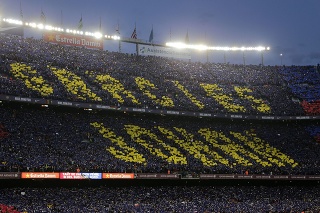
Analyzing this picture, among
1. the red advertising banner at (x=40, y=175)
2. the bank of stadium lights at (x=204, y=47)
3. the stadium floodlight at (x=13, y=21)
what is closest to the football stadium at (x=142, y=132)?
the red advertising banner at (x=40, y=175)

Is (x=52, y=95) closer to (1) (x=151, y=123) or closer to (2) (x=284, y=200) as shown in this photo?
(1) (x=151, y=123)

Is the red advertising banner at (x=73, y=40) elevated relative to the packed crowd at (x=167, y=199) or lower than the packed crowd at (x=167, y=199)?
elevated

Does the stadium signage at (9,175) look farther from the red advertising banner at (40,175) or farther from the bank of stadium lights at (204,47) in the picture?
the bank of stadium lights at (204,47)

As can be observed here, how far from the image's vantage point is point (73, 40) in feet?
242

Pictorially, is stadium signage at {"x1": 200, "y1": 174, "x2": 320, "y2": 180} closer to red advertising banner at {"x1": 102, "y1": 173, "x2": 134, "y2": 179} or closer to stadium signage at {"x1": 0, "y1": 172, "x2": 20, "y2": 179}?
red advertising banner at {"x1": 102, "y1": 173, "x2": 134, "y2": 179}

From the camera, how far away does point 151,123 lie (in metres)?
65.2

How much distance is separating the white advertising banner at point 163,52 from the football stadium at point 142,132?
0.75ft

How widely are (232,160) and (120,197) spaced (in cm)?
1764

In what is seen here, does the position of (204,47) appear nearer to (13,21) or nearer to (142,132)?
(142,132)

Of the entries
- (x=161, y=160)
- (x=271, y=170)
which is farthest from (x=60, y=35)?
(x=271, y=170)

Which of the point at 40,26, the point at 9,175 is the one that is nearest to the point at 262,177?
the point at 9,175

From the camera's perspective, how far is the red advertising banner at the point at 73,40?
235 feet

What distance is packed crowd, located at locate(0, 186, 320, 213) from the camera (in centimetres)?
4538

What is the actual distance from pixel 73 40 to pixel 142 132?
21974 millimetres
